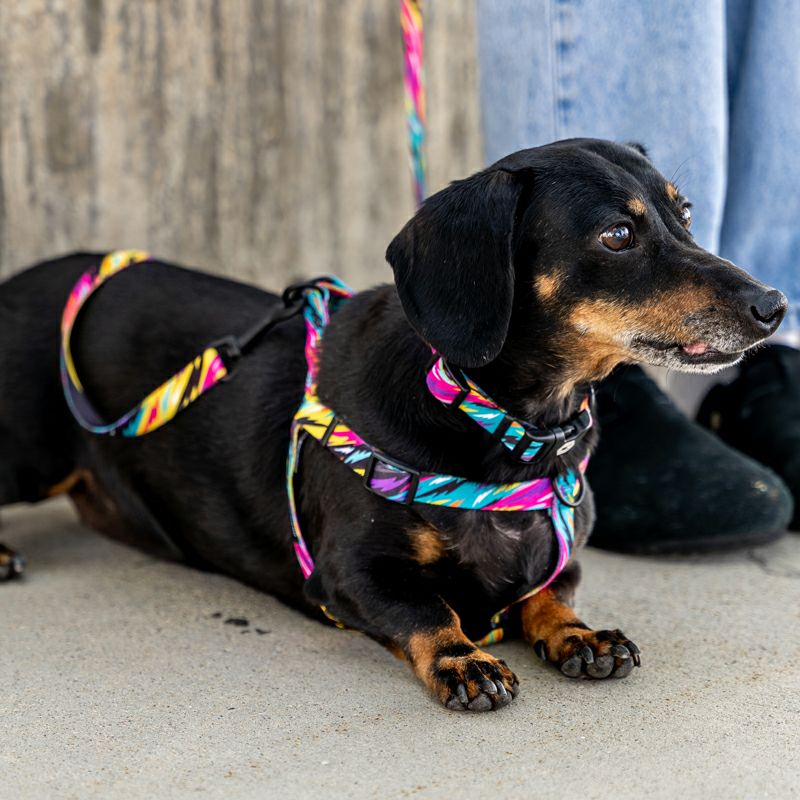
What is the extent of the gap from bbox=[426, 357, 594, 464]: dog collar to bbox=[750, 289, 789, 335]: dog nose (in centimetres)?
43

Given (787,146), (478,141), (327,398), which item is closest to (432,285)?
(327,398)

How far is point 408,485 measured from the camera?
2.16 meters

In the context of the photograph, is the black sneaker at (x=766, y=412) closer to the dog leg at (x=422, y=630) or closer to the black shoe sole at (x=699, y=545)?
the black shoe sole at (x=699, y=545)

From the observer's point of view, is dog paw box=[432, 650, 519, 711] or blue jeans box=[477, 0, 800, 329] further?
blue jeans box=[477, 0, 800, 329]

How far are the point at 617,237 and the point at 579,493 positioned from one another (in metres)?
0.52

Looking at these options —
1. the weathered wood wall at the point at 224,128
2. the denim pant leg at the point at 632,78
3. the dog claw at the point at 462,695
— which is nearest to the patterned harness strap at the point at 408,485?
the dog claw at the point at 462,695

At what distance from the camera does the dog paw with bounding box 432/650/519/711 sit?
201 cm

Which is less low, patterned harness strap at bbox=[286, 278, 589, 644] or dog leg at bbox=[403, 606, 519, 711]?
patterned harness strap at bbox=[286, 278, 589, 644]

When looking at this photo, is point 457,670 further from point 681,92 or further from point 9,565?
point 681,92

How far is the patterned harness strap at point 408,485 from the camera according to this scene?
216 centimetres

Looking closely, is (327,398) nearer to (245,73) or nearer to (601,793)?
(601,793)

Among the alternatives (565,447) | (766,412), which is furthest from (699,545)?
(565,447)

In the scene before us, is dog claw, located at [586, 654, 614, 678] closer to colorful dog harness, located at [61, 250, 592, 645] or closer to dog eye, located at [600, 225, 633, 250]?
colorful dog harness, located at [61, 250, 592, 645]

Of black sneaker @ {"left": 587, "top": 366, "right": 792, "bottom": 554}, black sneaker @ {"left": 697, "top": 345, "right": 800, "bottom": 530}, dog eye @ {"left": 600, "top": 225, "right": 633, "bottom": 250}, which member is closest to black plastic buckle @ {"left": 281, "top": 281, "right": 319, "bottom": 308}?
dog eye @ {"left": 600, "top": 225, "right": 633, "bottom": 250}
